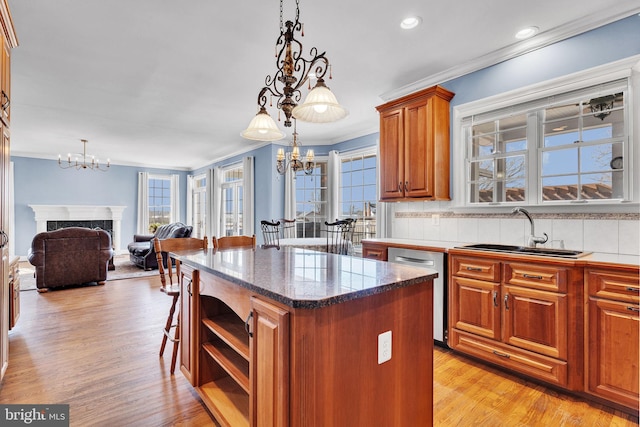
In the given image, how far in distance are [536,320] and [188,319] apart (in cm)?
234

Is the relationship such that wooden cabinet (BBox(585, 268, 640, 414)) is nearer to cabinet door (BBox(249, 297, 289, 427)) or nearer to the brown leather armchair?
cabinet door (BBox(249, 297, 289, 427))

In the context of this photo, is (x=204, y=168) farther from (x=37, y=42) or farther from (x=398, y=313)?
(x=398, y=313)

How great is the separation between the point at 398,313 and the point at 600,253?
1956 millimetres

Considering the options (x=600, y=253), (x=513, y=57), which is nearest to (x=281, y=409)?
(x=600, y=253)

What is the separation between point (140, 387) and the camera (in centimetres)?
225

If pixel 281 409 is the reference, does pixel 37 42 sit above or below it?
above

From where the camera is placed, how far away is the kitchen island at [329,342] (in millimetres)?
1110

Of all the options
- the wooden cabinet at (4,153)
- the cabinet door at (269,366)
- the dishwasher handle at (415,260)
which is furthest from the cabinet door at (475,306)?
the wooden cabinet at (4,153)

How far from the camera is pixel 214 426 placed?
6.08 ft

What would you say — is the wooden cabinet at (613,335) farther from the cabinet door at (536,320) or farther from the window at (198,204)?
A: the window at (198,204)

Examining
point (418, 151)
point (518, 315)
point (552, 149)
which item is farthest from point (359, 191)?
point (518, 315)

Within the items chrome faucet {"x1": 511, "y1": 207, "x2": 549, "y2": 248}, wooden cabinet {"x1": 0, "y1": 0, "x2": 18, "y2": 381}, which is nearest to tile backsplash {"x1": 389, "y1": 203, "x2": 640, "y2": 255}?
chrome faucet {"x1": 511, "y1": 207, "x2": 549, "y2": 248}

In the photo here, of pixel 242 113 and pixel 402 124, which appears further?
pixel 242 113

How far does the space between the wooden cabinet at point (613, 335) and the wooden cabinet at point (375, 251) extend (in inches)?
62.8
